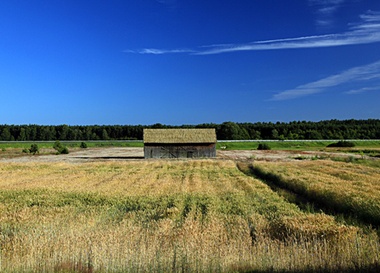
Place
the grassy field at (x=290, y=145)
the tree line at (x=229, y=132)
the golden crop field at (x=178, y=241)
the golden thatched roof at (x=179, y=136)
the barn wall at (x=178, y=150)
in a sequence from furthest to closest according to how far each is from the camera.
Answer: the tree line at (x=229, y=132)
the grassy field at (x=290, y=145)
the barn wall at (x=178, y=150)
the golden thatched roof at (x=179, y=136)
the golden crop field at (x=178, y=241)

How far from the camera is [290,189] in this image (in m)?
22.4

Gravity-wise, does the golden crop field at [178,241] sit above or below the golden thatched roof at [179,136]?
below

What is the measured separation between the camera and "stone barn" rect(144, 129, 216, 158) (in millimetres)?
56844

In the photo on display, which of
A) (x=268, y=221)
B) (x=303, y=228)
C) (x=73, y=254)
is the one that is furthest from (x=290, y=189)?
(x=73, y=254)

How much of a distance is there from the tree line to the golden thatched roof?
69.7 metres

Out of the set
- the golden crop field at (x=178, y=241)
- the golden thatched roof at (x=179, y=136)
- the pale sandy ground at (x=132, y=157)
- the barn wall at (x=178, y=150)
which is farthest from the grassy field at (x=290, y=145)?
the golden crop field at (x=178, y=241)

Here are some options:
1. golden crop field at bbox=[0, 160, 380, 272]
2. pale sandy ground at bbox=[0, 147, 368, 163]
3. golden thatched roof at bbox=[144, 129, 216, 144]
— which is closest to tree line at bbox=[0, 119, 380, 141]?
pale sandy ground at bbox=[0, 147, 368, 163]

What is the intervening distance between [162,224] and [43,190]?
12.2 meters

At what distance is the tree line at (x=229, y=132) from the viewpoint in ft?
423

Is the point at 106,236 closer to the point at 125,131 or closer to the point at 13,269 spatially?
the point at 13,269

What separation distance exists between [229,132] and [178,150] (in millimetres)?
73423

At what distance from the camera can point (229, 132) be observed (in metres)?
129

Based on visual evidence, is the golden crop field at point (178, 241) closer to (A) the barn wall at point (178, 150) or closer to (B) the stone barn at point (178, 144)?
(B) the stone barn at point (178, 144)

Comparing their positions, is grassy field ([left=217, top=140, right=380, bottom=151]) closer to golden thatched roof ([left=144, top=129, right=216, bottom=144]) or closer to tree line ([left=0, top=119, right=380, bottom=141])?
tree line ([left=0, top=119, right=380, bottom=141])
